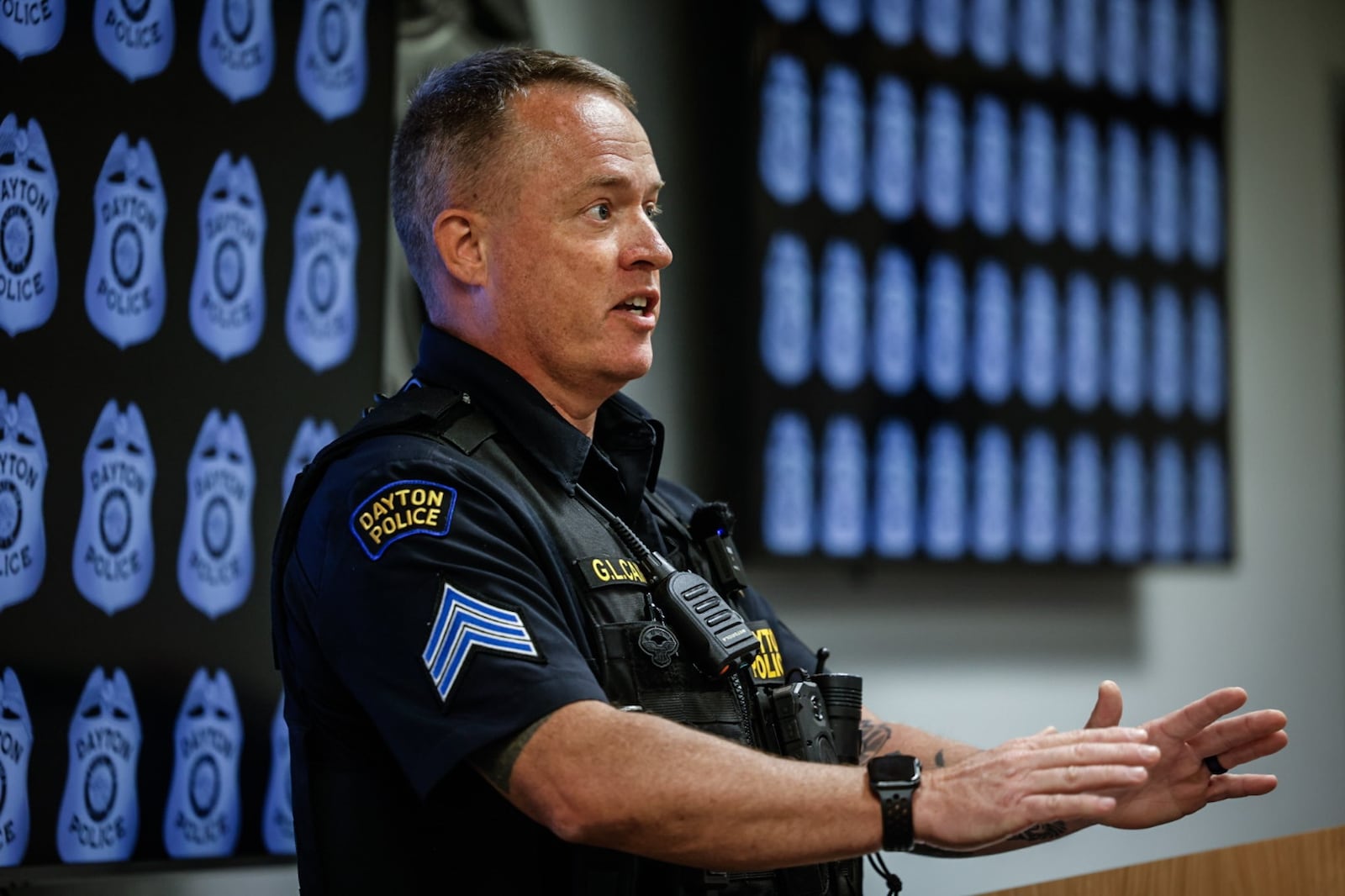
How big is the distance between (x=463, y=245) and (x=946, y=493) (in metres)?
1.42

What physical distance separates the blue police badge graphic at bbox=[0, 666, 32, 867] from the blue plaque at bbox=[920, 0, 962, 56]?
1.93 m

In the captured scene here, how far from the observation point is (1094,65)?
2979mm

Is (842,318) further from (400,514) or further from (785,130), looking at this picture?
(400,514)

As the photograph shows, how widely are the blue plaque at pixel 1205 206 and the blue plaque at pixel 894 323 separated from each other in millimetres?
757

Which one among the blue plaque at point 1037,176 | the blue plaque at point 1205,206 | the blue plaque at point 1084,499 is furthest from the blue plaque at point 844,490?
the blue plaque at point 1205,206

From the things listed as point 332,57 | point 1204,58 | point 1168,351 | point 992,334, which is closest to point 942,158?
point 992,334

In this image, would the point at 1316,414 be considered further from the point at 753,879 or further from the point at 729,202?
the point at 753,879

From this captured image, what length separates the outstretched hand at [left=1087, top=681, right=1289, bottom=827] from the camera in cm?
140

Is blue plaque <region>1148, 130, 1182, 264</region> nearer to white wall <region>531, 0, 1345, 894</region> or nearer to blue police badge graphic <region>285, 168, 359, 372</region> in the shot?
white wall <region>531, 0, 1345, 894</region>

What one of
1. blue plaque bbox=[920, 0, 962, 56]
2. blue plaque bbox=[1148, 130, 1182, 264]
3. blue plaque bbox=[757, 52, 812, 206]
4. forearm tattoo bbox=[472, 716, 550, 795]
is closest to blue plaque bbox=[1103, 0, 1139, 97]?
blue plaque bbox=[1148, 130, 1182, 264]

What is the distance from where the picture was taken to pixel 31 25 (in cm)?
179

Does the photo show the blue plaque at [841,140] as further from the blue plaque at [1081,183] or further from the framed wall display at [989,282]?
the blue plaque at [1081,183]

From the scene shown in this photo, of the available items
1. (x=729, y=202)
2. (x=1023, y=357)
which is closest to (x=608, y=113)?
(x=729, y=202)

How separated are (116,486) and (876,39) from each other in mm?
1573
